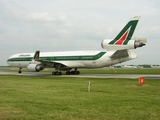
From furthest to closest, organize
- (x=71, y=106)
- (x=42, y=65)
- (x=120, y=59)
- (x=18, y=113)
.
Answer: (x=42, y=65) → (x=120, y=59) → (x=71, y=106) → (x=18, y=113)

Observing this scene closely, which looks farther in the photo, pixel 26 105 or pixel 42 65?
pixel 42 65

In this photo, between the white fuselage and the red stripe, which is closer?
the red stripe

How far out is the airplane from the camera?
30.8 meters

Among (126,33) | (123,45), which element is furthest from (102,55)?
(126,33)

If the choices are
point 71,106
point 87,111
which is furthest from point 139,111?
point 71,106

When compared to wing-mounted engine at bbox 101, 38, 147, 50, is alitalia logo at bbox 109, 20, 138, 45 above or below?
above

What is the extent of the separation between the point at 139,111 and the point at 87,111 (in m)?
1.98

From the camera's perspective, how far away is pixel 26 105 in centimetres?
860

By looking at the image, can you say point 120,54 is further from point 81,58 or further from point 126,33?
point 81,58

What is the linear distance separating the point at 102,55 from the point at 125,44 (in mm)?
4067

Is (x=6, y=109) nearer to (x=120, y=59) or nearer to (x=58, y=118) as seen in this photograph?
(x=58, y=118)

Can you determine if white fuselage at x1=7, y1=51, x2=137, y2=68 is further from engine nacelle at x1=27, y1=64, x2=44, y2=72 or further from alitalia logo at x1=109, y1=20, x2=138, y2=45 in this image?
alitalia logo at x1=109, y1=20, x2=138, y2=45

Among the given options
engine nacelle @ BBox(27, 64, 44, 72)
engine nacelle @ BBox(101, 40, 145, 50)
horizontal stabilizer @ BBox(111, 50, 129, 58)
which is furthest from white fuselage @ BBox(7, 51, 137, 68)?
engine nacelle @ BBox(27, 64, 44, 72)

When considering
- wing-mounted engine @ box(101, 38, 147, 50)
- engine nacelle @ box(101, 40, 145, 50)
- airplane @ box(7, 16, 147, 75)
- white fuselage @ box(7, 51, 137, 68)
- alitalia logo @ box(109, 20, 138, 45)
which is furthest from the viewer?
white fuselage @ box(7, 51, 137, 68)
